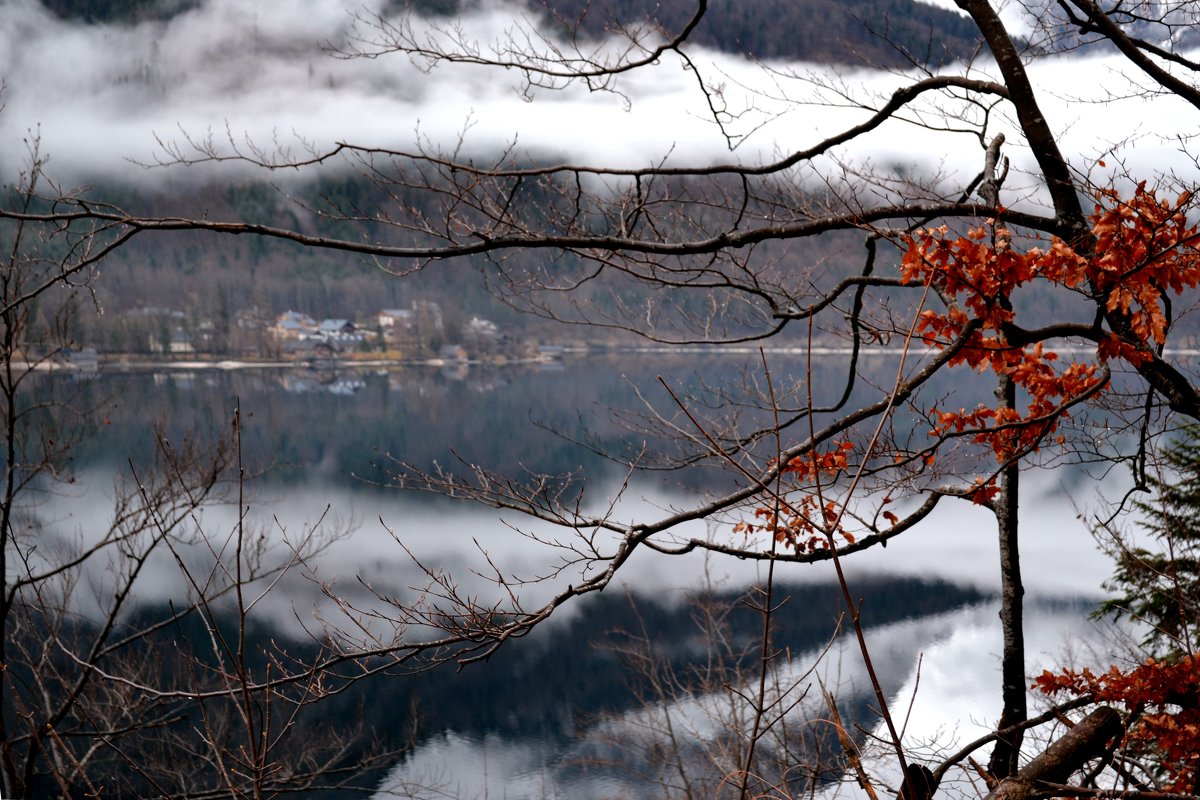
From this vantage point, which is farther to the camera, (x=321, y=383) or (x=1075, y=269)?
(x=321, y=383)

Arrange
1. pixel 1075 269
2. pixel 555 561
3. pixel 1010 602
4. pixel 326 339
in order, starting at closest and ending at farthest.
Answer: pixel 1075 269 < pixel 1010 602 < pixel 555 561 < pixel 326 339

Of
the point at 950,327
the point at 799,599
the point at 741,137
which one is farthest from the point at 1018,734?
the point at 799,599

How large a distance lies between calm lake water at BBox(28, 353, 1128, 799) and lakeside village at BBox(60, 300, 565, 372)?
198 ft

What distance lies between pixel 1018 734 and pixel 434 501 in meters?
50.6

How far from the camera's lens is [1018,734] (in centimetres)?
586

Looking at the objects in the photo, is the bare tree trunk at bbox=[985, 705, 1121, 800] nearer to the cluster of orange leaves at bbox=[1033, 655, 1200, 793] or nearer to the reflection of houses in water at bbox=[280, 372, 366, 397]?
the cluster of orange leaves at bbox=[1033, 655, 1200, 793]

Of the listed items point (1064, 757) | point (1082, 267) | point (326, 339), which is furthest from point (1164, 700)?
point (326, 339)

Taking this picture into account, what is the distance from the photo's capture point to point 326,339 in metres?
156

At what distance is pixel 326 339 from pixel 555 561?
126740mm

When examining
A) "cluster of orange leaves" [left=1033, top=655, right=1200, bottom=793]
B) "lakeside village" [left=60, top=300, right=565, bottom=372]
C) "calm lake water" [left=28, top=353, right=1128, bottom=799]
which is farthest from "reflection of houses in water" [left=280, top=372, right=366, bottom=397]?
"cluster of orange leaves" [left=1033, top=655, right=1200, bottom=793]

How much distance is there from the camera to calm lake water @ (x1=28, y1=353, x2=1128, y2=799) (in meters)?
23.5

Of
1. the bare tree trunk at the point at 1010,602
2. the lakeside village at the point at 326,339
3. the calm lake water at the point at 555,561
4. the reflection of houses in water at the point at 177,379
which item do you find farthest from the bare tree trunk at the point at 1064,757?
the lakeside village at the point at 326,339

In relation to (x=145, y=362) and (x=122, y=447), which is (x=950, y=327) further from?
(x=145, y=362)

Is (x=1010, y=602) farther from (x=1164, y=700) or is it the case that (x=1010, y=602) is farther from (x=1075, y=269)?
(x=1075, y=269)
